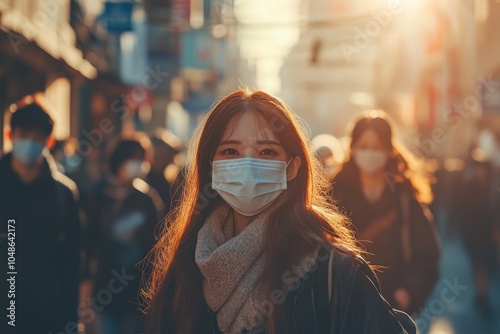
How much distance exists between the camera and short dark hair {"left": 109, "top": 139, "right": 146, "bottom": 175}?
7289mm

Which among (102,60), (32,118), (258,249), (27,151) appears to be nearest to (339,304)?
(258,249)

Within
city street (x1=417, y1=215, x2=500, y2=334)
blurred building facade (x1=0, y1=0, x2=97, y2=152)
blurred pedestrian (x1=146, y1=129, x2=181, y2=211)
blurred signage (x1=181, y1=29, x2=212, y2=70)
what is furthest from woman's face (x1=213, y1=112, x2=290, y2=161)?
blurred signage (x1=181, y1=29, x2=212, y2=70)

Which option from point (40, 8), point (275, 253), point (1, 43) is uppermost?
point (40, 8)

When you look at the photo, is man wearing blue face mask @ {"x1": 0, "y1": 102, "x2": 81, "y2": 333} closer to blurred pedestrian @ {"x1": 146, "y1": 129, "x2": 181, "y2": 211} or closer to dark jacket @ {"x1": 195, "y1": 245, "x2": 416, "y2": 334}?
dark jacket @ {"x1": 195, "y1": 245, "x2": 416, "y2": 334}

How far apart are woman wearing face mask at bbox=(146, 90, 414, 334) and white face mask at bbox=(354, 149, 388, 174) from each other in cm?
261

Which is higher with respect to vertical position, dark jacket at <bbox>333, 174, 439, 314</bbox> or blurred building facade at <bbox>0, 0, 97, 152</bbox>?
blurred building facade at <bbox>0, 0, 97, 152</bbox>

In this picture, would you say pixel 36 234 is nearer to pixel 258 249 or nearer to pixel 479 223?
pixel 258 249

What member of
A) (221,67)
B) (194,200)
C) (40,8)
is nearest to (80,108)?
(40,8)

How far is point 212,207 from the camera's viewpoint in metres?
3.31

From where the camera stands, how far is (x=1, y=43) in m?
13.3

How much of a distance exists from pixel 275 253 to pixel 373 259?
9.76 ft

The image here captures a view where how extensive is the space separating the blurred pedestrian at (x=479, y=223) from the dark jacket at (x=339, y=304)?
915cm

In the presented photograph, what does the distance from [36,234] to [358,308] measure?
2873 millimetres

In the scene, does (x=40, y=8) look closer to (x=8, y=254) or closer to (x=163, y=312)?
(x=8, y=254)
